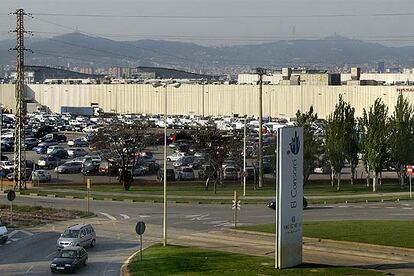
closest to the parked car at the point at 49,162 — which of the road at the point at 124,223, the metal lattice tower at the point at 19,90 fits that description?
the metal lattice tower at the point at 19,90

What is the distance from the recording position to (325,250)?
37.6m

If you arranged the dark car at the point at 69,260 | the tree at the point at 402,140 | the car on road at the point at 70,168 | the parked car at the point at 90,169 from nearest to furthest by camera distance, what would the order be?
1. the dark car at the point at 69,260
2. the tree at the point at 402,140
3. the parked car at the point at 90,169
4. the car on road at the point at 70,168

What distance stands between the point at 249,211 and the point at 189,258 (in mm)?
18387

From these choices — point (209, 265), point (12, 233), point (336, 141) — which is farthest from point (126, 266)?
point (336, 141)

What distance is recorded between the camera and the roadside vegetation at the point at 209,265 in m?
31.7

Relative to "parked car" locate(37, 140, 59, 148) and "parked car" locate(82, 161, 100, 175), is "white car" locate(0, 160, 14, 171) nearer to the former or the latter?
"parked car" locate(82, 161, 100, 175)

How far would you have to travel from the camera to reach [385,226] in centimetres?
4312

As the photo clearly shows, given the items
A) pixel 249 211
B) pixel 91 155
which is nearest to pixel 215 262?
pixel 249 211

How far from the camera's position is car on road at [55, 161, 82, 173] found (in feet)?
247

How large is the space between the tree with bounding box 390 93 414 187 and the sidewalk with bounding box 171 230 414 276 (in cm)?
2836

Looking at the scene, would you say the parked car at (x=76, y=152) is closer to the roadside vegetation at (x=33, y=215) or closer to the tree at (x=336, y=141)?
the tree at (x=336, y=141)

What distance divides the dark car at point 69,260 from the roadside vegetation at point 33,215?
13.1 m

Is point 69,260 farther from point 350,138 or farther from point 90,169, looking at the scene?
point 90,169

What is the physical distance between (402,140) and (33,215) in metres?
32.6
